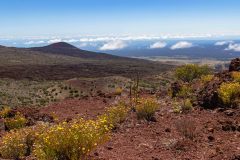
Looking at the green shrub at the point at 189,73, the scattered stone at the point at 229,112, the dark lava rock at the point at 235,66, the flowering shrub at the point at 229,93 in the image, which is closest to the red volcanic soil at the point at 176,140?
the scattered stone at the point at 229,112

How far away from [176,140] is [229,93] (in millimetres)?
5744

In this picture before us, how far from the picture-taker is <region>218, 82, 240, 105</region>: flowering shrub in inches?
670

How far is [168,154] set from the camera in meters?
11.0

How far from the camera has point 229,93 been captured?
17.0 meters

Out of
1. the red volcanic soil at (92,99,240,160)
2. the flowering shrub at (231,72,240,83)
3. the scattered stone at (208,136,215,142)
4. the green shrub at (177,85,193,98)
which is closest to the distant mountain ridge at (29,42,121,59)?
the green shrub at (177,85,193,98)

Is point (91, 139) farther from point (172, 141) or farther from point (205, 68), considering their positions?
point (205, 68)

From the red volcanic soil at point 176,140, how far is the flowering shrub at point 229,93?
40.1 inches

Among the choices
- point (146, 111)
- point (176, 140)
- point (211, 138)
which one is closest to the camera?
point (211, 138)

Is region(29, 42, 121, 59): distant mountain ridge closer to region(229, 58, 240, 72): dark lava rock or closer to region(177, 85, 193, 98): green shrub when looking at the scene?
region(229, 58, 240, 72): dark lava rock

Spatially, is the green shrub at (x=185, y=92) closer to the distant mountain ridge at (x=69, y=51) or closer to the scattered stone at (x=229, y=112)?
the scattered stone at (x=229, y=112)

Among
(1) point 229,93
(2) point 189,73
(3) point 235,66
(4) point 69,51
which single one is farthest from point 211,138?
(4) point 69,51

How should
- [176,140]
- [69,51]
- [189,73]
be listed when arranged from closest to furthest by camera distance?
[176,140], [189,73], [69,51]

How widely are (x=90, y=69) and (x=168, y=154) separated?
72.7 meters

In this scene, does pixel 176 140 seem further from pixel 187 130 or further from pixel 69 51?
pixel 69 51
